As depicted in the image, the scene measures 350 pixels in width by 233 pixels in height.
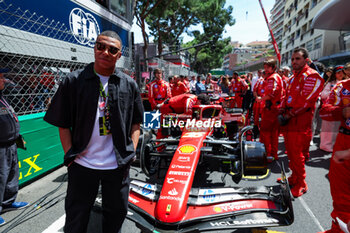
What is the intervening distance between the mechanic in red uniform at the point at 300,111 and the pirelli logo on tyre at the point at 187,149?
1.39 m

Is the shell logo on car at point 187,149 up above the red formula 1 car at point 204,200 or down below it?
above

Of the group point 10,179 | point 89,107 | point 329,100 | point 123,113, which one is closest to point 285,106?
point 329,100

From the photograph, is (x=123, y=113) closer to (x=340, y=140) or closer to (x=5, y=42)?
(x=340, y=140)

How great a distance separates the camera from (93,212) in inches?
98.8

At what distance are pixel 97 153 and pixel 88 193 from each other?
32 centimetres

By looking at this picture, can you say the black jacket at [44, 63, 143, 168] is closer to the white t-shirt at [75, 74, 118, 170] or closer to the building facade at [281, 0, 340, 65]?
the white t-shirt at [75, 74, 118, 170]

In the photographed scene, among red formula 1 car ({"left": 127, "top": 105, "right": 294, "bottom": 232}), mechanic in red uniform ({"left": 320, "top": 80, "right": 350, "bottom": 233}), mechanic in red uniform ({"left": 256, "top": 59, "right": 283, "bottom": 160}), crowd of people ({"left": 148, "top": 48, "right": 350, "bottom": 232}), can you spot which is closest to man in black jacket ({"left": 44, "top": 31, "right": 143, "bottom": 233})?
red formula 1 car ({"left": 127, "top": 105, "right": 294, "bottom": 232})

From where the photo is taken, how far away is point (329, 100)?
2143mm

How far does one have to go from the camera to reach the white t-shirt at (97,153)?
1547mm

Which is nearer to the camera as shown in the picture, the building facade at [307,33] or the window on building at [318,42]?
the building facade at [307,33]

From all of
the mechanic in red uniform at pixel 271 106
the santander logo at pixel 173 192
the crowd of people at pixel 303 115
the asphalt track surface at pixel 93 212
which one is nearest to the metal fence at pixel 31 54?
the asphalt track surface at pixel 93 212

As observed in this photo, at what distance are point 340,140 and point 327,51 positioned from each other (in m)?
29.9

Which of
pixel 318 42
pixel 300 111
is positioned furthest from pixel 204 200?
pixel 318 42

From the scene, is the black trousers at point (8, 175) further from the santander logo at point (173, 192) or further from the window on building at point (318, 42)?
the window on building at point (318, 42)
